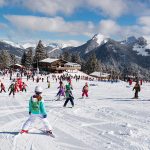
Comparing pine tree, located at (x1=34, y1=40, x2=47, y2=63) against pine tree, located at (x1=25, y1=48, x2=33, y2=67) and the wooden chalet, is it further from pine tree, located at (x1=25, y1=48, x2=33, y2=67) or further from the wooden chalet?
the wooden chalet

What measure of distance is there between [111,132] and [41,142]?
2626 millimetres

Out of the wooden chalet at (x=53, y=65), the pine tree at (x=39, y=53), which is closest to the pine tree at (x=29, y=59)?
the pine tree at (x=39, y=53)

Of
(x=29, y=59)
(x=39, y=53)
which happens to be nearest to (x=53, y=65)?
(x=39, y=53)

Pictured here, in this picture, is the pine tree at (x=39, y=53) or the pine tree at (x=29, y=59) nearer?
the pine tree at (x=39, y=53)

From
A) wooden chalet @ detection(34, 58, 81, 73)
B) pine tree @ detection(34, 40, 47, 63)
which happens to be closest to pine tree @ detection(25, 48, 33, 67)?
pine tree @ detection(34, 40, 47, 63)

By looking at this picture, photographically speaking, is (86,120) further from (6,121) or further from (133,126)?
(6,121)

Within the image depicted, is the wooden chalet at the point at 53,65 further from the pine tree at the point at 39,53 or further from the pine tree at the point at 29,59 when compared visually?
the pine tree at the point at 29,59

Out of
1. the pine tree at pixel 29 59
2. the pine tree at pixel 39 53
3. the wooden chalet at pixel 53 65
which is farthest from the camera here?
the pine tree at pixel 29 59

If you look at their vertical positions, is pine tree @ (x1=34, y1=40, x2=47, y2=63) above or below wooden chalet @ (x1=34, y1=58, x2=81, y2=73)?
above

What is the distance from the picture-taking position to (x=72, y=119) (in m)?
13.7

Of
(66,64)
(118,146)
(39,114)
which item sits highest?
(66,64)

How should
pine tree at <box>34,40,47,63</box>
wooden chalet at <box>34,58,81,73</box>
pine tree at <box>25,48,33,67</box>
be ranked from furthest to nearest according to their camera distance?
pine tree at <box>25,48,33,67</box>, pine tree at <box>34,40,47,63</box>, wooden chalet at <box>34,58,81,73</box>

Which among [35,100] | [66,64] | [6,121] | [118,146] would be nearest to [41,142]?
[35,100]

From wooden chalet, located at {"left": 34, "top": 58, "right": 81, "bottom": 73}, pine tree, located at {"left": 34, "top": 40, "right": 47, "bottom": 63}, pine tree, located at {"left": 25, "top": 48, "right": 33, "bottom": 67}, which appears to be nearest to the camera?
wooden chalet, located at {"left": 34, "top": 58, "right": 81, "bottom": 73}
